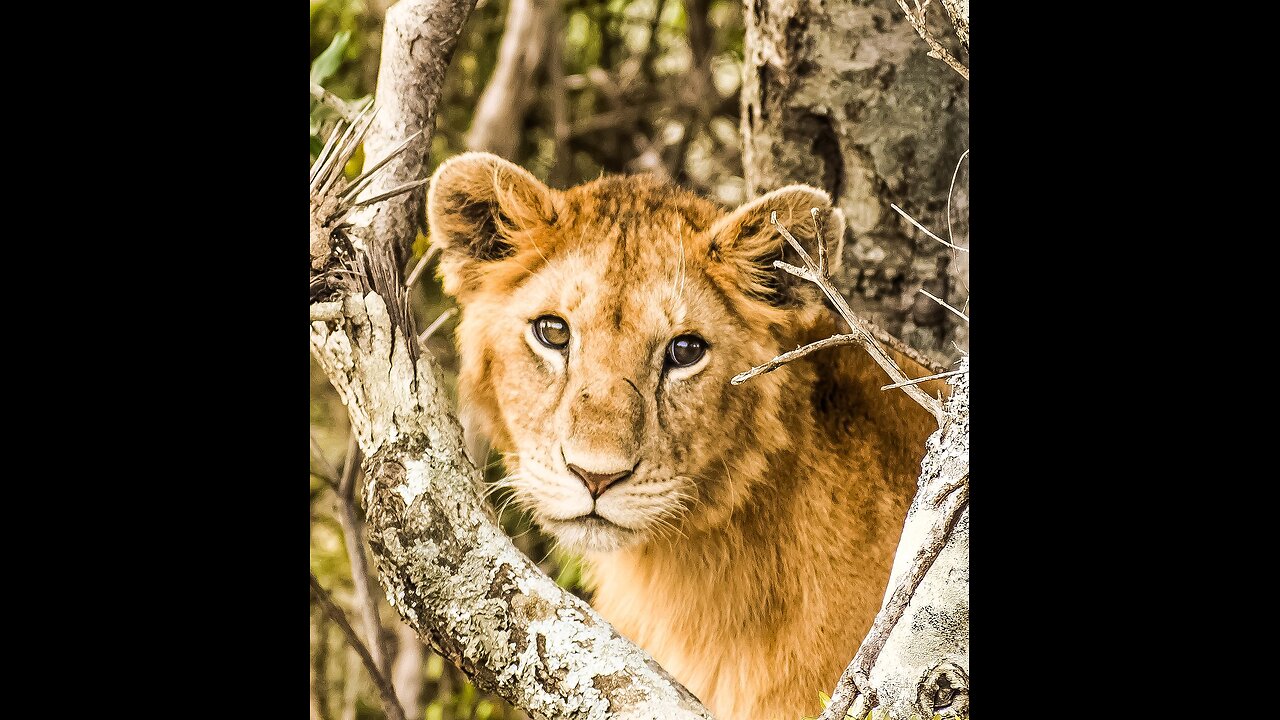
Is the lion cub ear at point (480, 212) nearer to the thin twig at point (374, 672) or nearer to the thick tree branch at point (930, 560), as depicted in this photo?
the thin twig at point (374, 672)

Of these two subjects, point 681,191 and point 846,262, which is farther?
point 846,262

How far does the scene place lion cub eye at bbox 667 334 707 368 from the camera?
93.4 inches

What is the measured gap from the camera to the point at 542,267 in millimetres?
2512

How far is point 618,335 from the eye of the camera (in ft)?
7.62

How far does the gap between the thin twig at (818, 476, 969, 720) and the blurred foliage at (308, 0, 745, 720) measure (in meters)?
1.20

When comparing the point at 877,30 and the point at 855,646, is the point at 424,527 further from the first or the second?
the point at 877,30

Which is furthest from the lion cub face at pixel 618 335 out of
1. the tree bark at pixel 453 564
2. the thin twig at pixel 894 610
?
the thin twig at pixel 894 610

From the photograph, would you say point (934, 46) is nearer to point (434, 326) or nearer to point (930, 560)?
point (930, 560)

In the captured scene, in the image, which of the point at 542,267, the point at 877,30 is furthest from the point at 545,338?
the point at 877,30

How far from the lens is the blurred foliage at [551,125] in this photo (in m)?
2.96

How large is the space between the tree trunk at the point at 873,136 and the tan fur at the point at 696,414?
1.14ft
